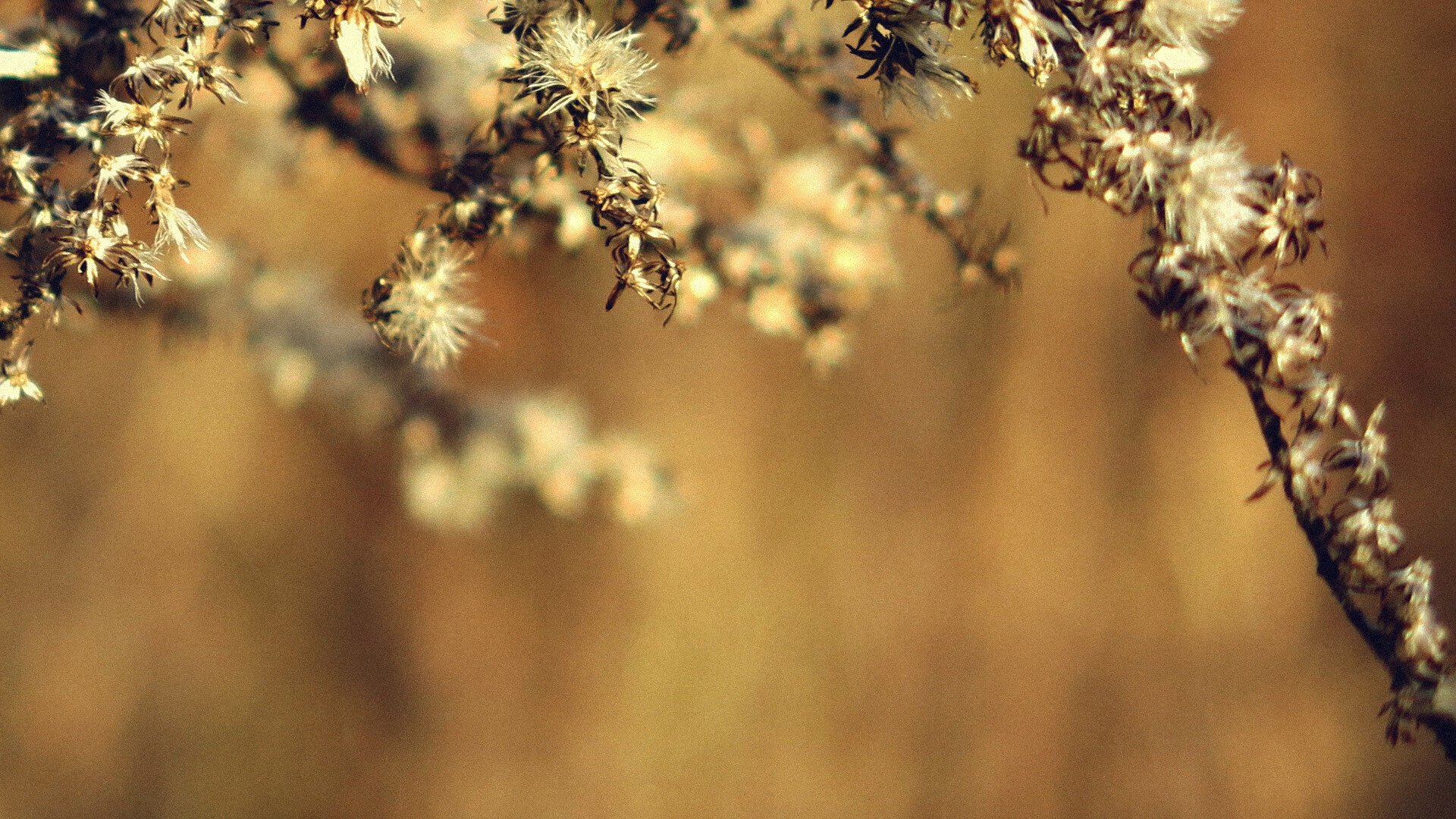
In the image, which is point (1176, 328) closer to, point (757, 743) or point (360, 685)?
point (757, 743)

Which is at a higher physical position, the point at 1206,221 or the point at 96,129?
the point at 96,129

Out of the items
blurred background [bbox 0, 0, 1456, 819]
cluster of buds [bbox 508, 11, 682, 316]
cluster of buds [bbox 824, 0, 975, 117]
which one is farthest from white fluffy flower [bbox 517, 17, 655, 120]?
blurred background [bbox 0, 0, 1456, 819]

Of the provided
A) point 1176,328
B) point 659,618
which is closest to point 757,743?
point 659,618

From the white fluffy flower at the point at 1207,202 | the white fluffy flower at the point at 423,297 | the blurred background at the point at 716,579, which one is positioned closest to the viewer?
the white fluffy flower at the point at 1207,202

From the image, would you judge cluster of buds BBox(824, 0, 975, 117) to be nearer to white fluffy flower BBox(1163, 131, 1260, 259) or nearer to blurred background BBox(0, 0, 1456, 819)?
white fluffy flower BBox(1163, 131, 1260, 259)

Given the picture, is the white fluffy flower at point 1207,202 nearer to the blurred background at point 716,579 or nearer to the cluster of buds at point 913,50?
the cluster of buds at point 913,50

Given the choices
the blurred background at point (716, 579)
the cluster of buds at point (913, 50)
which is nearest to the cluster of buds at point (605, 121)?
the cluster of buds at point (913, 50)

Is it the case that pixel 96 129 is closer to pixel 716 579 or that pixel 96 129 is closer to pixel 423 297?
pixel 423 297

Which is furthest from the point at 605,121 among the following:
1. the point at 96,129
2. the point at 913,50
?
the point at 96,129
